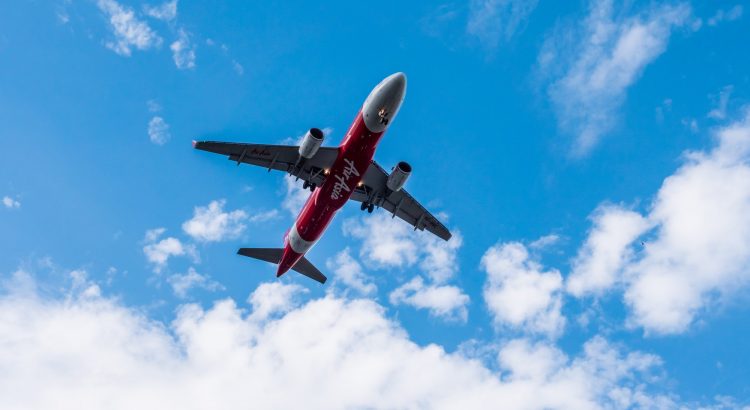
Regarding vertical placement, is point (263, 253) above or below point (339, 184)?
above

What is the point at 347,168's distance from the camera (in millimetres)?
40469

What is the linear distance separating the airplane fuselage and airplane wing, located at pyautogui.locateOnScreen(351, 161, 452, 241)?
385 cm

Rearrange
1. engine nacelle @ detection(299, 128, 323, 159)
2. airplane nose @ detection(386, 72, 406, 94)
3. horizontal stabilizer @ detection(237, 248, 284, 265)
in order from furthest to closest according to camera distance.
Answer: horizontal stabilizer @ detection(237, 248, 284, 265) < engine nacelle @ detection(299, 128, 323, 159) < airplane nose @ detection(386, 72, 406, 94)

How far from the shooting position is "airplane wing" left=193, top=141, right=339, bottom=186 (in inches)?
1663

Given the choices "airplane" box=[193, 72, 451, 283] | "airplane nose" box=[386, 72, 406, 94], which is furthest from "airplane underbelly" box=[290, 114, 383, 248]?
"airplane nose" box=[386, 72, 406, 94]

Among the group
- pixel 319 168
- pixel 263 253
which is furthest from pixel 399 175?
pixel 263 253

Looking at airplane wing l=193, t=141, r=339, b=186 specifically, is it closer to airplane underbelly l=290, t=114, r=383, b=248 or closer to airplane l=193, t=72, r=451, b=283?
airplane l=193, t=72, r=451, b=283

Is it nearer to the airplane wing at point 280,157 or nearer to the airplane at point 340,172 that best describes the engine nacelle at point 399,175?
the airplane at point 340,172

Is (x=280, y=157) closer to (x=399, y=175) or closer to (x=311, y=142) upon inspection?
(x=311, y=142)

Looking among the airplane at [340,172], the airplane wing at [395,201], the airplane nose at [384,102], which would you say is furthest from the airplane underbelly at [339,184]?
the airplane wing at [395,201]

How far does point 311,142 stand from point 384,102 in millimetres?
5816

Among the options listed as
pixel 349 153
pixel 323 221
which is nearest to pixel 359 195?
pixel 323 221

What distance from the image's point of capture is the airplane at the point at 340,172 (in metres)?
37.5

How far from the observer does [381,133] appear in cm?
3869
